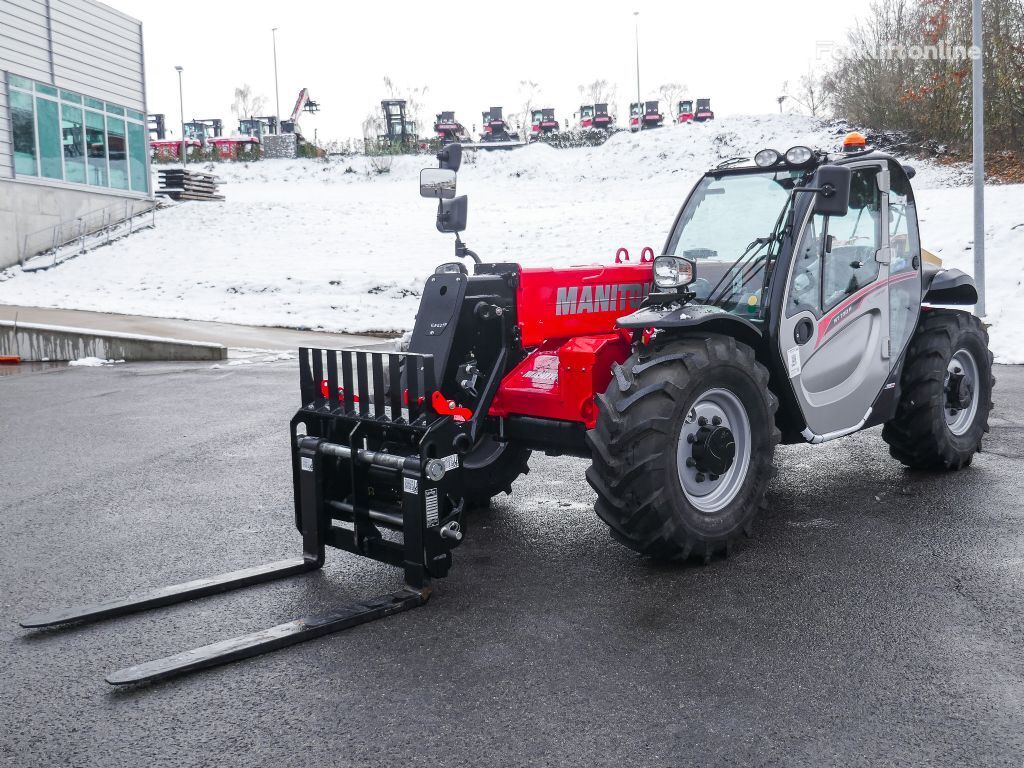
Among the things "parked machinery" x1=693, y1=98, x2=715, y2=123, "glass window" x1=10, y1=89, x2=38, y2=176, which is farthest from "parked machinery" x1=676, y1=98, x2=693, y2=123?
"glass window" x1=10, y1=89, x2=38, y2=176

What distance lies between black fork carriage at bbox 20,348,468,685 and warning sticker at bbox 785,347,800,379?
77.9 inches

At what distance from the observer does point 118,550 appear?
5.61m

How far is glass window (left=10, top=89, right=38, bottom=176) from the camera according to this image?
1015 inches

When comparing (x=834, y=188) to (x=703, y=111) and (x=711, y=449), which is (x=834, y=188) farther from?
(x=703, y=111)

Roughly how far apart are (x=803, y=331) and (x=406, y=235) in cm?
2434

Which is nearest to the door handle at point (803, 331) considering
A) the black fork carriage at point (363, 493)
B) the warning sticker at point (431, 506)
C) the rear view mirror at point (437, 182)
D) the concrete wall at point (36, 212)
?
the black fork carriage at point (363, 493)

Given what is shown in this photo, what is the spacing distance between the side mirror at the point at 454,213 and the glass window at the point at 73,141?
86.4 ft

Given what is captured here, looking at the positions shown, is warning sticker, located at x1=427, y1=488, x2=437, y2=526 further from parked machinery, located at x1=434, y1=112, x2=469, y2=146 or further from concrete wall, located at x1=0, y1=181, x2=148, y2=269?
parked machinery, located at x1=434, y1=112, x2=469, y2=146

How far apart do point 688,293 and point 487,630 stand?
2266mm

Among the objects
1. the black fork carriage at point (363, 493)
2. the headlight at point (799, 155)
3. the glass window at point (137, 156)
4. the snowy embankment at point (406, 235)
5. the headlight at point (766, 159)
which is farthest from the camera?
the glass window at point (137, 156)

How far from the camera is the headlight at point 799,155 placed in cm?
579

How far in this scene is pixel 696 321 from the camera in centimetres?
496

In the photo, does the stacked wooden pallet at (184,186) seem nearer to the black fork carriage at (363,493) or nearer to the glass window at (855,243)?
the black fork carriage at (363,493)

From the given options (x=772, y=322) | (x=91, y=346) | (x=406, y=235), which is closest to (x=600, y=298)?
(x=772, y=322)
